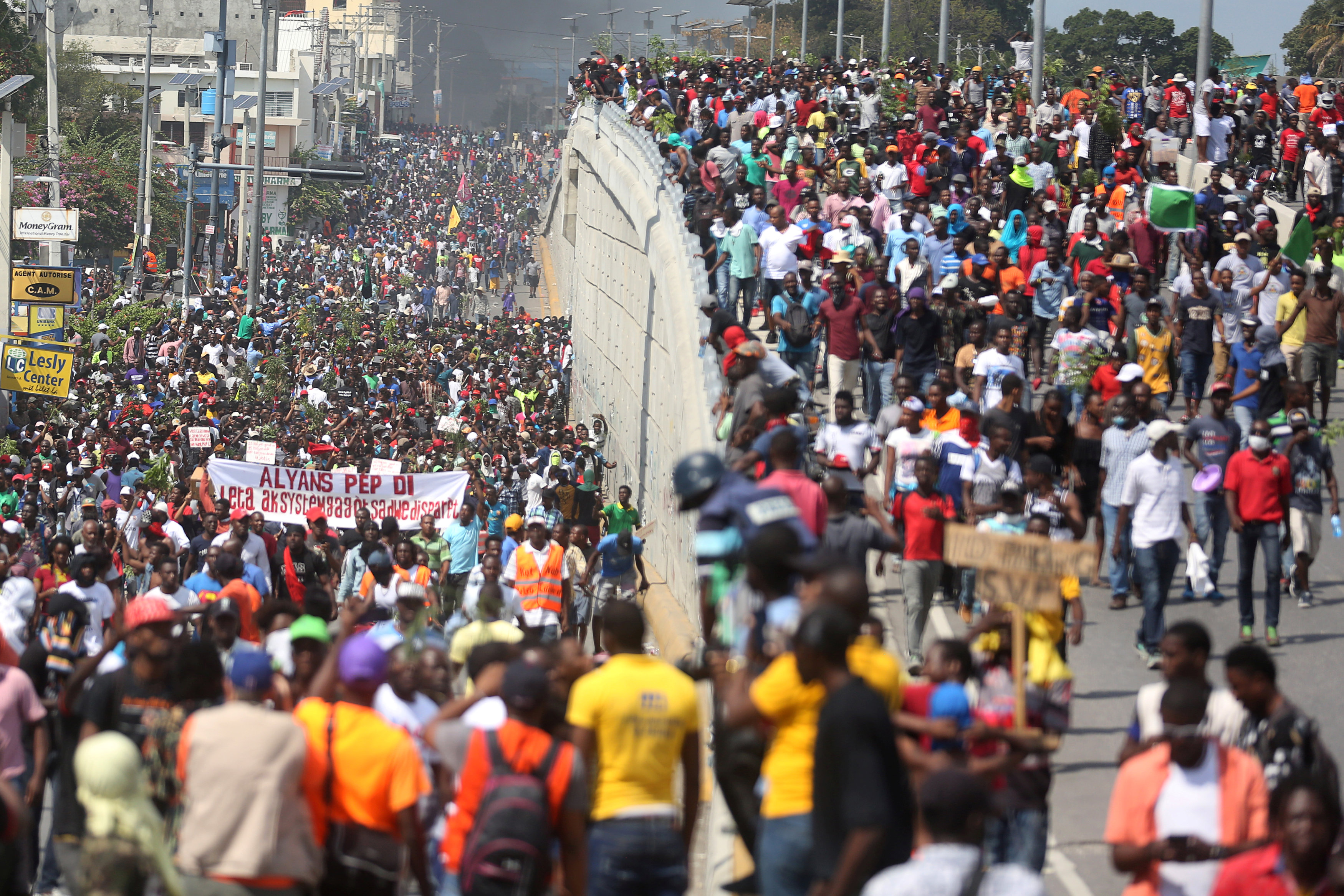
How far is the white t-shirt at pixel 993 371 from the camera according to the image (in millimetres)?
13547

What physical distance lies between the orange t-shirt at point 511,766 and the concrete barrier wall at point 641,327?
8.39 m

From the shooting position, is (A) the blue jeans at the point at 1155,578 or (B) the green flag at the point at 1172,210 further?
(B) the green flag at the point at 1172,210

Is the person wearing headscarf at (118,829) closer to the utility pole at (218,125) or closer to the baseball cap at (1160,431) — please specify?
the baseball cap at (1160,431)

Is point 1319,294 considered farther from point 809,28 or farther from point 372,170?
point 809,28

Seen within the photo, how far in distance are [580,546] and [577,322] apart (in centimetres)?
2764

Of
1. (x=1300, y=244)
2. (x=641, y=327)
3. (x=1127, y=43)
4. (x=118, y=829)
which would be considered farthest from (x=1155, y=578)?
(x=1127, y=43)

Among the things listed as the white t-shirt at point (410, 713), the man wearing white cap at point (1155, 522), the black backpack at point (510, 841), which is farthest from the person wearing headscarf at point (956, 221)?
the black backpack at point (510, 841)

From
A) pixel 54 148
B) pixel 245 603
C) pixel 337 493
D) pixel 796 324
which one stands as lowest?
pixel 337 493

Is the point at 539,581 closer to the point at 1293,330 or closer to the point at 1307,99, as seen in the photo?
the point at 1293,330

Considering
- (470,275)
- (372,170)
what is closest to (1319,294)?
(470,275)

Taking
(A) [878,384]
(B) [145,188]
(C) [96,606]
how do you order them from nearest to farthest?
1. (C) [96,606]
2. (A) [878,384]
3. (B) [145,188]

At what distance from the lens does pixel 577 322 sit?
42062mm

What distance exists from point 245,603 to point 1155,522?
232 inches

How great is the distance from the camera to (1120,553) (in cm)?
1211
